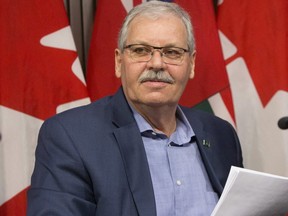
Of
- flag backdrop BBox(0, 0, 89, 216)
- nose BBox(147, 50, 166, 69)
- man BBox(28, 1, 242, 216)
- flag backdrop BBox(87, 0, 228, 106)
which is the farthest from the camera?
flag backdrop BBox(87, 0, 228, 106)

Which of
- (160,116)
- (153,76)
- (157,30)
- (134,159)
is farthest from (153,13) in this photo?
(134,159)

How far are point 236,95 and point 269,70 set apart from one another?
6.7 inches

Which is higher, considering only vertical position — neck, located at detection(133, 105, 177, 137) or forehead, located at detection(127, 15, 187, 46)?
forehead, located at detection(127, 15, 187, 46)

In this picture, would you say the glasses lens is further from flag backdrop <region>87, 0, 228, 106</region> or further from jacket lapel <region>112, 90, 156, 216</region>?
flag backdrop <region>87, 0, 228, 106</region>

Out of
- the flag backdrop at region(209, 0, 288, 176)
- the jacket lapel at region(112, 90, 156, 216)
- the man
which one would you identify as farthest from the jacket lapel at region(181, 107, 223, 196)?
the flag backdrop at region(209, 0, 288, 176)

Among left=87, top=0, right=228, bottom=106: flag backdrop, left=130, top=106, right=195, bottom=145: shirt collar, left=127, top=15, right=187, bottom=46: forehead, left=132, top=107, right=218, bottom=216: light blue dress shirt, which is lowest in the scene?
left=132, top=107, right=218, bottom=216: light blue dress shirt

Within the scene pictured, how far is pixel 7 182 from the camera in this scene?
189 cm

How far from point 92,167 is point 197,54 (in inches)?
34.3

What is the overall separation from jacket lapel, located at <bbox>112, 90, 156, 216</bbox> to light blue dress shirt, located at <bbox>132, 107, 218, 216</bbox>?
0.12ft

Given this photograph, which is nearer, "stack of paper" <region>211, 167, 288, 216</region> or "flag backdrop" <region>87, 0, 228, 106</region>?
"stack of paper" <region>211, 167, 288, 216</region>

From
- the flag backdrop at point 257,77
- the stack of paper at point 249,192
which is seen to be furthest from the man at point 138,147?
the flag backdrop at point 257,77

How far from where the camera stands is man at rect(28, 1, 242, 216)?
139 cm

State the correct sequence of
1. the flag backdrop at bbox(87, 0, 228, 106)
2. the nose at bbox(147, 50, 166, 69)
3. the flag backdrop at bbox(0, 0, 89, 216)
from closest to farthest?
the nose at bbox(147, 50, 166, 69) → the flag backdrop at bbox(0, 0, 89, 216) → the flag backdrop at bbox(87, 0, 228, 106)

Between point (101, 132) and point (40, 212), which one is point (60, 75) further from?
point (40, 212)
